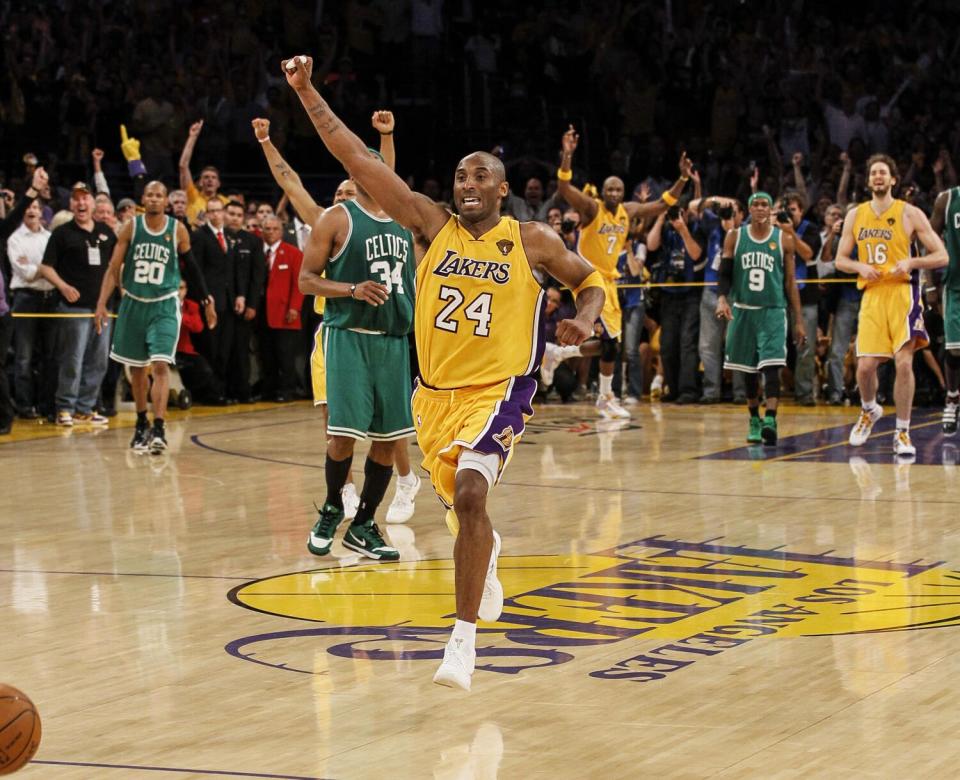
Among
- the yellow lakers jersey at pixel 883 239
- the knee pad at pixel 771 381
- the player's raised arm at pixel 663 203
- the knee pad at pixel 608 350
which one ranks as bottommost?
the knee pad at pixel 771 381

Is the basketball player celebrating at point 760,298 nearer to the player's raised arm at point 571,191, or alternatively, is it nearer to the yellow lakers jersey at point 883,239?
the yellow lakers jersey at point 883,239

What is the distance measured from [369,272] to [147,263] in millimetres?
4758

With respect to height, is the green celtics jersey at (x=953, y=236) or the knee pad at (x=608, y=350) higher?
the green celtics jersey at (x=953, y=236)

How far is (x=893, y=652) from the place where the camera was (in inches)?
250

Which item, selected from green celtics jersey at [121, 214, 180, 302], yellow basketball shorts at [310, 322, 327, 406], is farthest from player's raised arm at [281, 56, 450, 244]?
green celtics jersey at [121, 214, 180, 302]

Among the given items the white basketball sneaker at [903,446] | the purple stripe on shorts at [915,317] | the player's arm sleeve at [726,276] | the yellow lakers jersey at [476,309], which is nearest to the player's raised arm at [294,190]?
the yellow lakers jersey at [476,309]

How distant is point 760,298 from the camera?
1365 centimetres

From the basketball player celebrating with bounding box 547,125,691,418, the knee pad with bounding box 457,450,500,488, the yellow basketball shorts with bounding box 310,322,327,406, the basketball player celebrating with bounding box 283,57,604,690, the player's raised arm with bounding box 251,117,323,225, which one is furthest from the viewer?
the basketball player celebrating with bounding box 547,125,691,418

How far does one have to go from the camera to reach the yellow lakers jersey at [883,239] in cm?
1276

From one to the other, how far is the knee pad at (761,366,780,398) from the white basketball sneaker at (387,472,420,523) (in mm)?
4503

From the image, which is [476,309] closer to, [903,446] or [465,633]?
[465,633]

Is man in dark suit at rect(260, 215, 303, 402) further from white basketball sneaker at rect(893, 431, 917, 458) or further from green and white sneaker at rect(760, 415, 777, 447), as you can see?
white basketball sneaker at rect(893, 431, 917, 458)

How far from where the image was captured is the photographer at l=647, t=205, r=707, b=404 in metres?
17.8

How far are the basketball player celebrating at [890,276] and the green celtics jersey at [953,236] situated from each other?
0.78 meters
